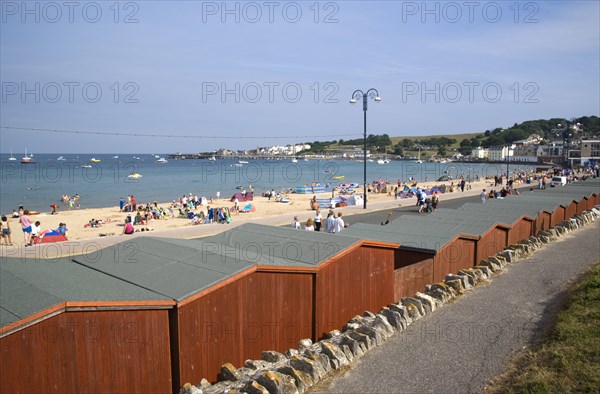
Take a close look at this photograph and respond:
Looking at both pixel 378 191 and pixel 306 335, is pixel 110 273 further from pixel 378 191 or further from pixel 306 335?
pixel 378 191

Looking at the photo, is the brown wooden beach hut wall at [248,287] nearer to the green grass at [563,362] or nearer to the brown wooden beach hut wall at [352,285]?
the brown wooden beach hut wall at [352,285]

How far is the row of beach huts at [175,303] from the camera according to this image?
5859mm

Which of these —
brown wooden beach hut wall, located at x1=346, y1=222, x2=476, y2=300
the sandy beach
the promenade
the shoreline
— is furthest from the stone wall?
the sandy beach

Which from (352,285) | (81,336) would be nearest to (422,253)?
(352,285)

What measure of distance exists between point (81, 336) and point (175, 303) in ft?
4.01

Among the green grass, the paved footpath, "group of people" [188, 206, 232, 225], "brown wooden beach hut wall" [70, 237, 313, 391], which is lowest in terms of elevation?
"group of people" [188, 206, 232, 225]

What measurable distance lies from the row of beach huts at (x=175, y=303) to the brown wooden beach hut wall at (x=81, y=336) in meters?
0.01

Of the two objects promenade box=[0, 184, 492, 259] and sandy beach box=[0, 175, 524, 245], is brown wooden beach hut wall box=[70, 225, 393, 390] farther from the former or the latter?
sandy beach box=[0, 175, 524, 245]

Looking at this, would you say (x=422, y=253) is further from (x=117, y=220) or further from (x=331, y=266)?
(x=117, y=220)

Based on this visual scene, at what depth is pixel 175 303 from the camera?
6.52 metres

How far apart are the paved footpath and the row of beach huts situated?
4.98ft

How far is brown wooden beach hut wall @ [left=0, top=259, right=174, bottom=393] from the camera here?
5.63 metres

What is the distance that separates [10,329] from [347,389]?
172 inches

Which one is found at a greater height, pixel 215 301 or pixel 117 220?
pixel 215 301
